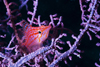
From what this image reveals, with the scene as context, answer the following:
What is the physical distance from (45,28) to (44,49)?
1.09m

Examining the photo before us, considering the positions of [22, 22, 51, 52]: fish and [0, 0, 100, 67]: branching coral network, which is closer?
[0, 0, 100, 67]: branching coral network

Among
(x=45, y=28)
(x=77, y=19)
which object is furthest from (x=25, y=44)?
(x=77, y=19)

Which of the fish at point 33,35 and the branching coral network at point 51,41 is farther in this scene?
the fish at point 33,35

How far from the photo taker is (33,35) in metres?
2.48

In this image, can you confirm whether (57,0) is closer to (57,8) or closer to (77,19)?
(57,8)

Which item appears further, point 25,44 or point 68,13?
point 68,13

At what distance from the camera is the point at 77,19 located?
12.1 feet

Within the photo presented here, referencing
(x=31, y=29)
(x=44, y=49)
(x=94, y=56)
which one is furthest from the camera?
(x=94, y=56)

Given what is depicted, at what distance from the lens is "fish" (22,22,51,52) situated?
2416 mm

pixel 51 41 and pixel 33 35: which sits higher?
pixel 33 35

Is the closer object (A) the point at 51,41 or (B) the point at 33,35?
(B) the point at 33,35

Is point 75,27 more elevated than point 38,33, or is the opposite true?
point 38,33

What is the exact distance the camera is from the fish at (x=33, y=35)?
242 centimetres

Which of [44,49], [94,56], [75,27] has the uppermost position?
[44,49]
